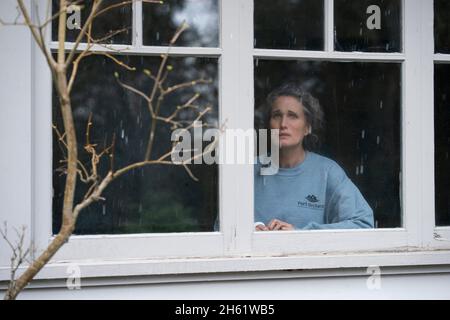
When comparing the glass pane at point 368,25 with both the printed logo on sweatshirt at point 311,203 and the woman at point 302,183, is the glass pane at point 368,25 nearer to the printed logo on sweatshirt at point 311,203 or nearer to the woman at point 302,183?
the woman at point 302,183

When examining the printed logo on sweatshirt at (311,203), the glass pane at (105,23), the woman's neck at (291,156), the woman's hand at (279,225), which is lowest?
the woman's hand at (279,225)

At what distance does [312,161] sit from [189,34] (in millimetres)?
951

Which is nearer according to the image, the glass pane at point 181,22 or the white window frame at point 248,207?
the white window frame at point 248,207

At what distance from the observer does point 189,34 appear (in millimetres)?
3289

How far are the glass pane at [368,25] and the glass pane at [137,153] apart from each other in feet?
2.44

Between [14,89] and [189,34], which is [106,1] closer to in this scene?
[189,34]

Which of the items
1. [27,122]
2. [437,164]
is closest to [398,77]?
[437,164]

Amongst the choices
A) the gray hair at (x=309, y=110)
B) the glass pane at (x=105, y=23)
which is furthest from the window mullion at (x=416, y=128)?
the glass pane at (x=105, y=23)

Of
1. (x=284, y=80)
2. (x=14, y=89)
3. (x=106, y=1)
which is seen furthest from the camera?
(x=284, y=80)

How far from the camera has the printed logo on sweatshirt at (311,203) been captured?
345cm

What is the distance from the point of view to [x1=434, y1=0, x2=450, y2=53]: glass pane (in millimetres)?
3574

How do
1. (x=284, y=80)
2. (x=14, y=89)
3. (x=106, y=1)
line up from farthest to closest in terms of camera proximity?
(x=284, y=80) → (x=106, y=1) → (x=14, y=89)

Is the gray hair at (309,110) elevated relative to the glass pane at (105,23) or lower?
lower

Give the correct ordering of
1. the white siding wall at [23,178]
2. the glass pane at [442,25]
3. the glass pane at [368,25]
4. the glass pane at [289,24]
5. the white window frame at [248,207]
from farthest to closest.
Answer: the glass pane at [442,25] → the glass pane at [368,25] → the glass pane at [289,24] → the white window frame at [248,207] → the white siding wall at [23,178]
